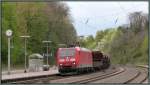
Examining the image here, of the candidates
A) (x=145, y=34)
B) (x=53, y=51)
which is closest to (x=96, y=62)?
(x=53, y=51)

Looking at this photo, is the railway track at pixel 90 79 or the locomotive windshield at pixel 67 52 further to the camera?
the locomotive windshield at pixel 67 52

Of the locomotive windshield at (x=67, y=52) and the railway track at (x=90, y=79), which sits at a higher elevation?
the locomotive windshield at (x=67, y=52)

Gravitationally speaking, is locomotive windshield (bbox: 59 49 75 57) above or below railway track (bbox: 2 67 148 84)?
above

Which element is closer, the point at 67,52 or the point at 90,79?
the point at 90,79

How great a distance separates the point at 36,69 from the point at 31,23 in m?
12.9

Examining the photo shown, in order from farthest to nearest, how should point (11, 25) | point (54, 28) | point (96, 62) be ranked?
point (96, 62), point (54, 28), point (11, 25)

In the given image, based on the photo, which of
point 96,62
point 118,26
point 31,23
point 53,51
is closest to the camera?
point 118,26

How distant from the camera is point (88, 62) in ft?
164

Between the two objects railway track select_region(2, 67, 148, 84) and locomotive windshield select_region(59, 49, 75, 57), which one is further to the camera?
locomotive windshield select_region(59, 49, 75, 57)

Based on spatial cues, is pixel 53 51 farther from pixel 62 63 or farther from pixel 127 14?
pixel 127 14

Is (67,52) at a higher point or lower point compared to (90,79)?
higher

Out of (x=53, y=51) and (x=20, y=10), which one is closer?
(x=20, y=10)

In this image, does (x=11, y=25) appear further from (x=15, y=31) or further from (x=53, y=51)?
(x=53, y=51)

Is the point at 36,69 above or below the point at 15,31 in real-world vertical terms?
below
